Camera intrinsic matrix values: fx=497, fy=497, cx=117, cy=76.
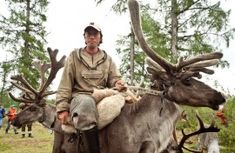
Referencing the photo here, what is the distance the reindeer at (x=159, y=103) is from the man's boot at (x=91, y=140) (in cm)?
8

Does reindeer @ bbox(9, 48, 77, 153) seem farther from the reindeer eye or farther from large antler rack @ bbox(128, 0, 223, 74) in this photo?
the reindeer eye

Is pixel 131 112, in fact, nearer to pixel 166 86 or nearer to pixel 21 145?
pixel 166 86

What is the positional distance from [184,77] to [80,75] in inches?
52.1

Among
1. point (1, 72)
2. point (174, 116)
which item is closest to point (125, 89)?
point (174, 116)

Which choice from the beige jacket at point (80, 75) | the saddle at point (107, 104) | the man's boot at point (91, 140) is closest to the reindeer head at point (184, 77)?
the saddle at point (107, 104)

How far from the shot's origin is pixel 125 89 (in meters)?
6.20

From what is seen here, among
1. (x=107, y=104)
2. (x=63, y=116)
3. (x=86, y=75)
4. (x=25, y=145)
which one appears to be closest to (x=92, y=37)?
(x=86, y=75)

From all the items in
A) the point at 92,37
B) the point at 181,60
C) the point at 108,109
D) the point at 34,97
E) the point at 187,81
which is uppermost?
the point at 92,37

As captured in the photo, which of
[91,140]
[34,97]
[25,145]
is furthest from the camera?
[25,145]

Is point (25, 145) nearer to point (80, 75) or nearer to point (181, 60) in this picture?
point (80, 75)

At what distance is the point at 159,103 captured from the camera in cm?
583

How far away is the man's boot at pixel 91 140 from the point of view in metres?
5.63

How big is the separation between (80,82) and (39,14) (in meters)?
30.9

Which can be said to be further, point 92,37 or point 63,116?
point 92,37
